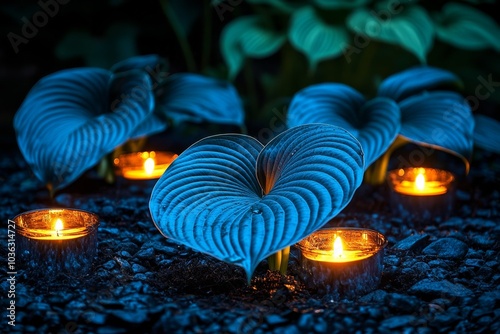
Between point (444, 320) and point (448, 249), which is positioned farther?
point (448, 249)

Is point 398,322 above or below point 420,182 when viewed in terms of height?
below

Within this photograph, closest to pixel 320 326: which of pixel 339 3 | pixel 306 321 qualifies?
pixel 306 321

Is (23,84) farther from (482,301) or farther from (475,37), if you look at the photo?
(482,301)

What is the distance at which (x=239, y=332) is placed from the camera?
51.1 inches

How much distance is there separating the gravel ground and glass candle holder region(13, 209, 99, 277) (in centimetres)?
2

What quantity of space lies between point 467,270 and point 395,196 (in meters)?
0.44

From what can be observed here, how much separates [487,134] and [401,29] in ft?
1.50

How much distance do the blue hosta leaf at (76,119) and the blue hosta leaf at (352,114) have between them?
0.43 m

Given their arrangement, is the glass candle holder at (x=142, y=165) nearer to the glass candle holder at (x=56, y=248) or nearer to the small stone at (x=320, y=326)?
the glass candle holder at (x=56, y=248)

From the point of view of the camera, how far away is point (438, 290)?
4.83 feet

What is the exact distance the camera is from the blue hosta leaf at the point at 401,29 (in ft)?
8.00

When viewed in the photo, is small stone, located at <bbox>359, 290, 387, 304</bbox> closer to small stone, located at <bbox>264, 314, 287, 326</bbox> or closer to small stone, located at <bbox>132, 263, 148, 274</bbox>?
small stone, located at <bbox>264, 314, 287, 326</bbox>

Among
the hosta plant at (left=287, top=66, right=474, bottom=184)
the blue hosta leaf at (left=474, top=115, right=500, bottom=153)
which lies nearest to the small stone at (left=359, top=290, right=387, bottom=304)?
the hosta plant at (left=287, top=66, right=474, bottom=184)

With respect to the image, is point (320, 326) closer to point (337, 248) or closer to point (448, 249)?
point (337, 248)
